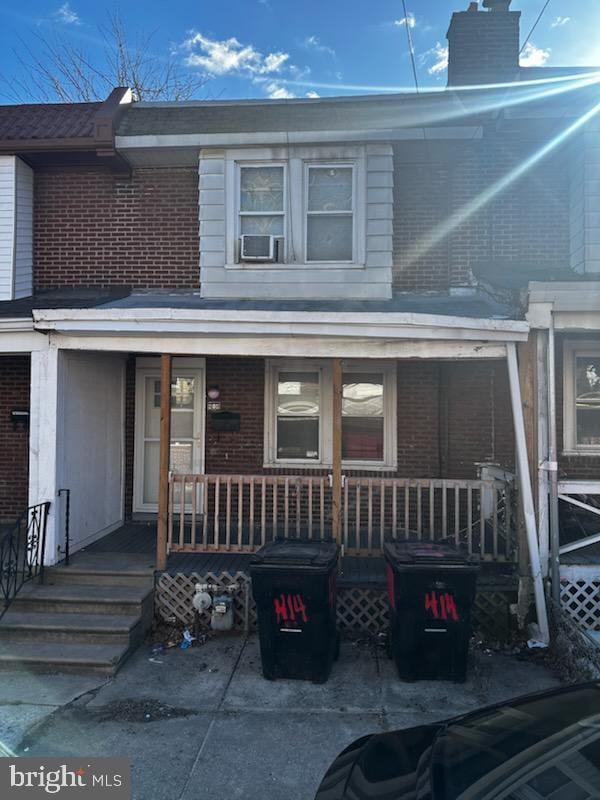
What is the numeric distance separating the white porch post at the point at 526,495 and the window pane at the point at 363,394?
2.36 m

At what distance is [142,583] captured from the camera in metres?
5.76

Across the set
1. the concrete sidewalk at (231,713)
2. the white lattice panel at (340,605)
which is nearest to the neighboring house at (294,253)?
the white lattice panel at (340,605)

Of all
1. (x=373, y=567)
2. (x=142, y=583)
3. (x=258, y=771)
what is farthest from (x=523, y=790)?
(x=142, y=583)

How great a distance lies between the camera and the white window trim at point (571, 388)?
724cm

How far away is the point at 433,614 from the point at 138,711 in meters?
2.50

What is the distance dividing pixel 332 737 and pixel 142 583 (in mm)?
2822

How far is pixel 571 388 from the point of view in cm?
727

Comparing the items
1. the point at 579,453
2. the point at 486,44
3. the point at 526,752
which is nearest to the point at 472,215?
the point at 486,44

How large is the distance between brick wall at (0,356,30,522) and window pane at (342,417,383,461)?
15.4 ft

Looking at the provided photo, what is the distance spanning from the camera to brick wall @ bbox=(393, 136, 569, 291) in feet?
24.1

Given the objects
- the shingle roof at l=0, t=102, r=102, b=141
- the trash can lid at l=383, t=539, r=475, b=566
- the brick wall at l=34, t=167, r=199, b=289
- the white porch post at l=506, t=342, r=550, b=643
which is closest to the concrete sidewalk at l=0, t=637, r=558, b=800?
the white porch post at l=506, t=342, r=550, b=643

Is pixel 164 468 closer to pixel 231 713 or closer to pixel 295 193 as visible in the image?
pixel 231 713

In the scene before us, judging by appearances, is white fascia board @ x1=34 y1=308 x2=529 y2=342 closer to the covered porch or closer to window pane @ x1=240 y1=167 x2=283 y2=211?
the covered porch

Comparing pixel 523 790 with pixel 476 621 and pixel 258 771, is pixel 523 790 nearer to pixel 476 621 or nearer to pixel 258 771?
pixel 258 771
